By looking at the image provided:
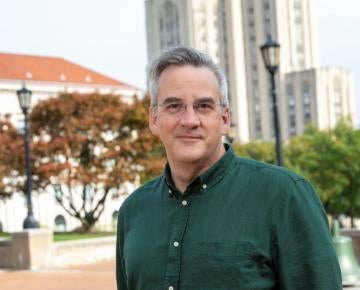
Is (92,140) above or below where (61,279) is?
above

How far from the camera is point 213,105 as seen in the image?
285cm

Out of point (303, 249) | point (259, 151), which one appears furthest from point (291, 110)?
point (303, 249)

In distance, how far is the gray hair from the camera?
9.28 feet

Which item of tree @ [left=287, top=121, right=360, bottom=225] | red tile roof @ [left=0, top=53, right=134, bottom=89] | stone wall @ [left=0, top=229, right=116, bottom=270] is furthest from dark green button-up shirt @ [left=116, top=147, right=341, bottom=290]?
red tile roof @ [left=0, top=53, right=134, bottom=89]

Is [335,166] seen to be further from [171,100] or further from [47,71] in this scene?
[171,100]

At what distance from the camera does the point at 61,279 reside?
19.0 metres

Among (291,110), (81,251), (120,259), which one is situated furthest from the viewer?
(291,110)

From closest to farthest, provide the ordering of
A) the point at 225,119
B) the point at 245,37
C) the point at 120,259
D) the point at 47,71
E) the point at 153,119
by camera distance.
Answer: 1. the point at 225,119
2. the point at 153,119
3. the point at 120,259
4. the point at 47,71
5. the point at 245,37

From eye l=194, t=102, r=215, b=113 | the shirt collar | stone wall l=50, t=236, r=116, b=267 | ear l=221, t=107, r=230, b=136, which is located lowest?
stone wall l=50, t=236, r=116, b=267

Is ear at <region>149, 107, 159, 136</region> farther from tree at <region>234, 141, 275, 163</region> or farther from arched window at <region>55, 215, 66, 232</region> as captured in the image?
arched window at <region>55, 215, 66, 232</region>

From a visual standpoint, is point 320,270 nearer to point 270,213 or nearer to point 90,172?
point 270,213

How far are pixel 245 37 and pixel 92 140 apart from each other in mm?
95410

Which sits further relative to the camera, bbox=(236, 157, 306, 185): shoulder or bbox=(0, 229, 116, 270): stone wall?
bbox=(0, 229, 116, 270): stone wall

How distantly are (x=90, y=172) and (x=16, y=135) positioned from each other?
4000 mm
